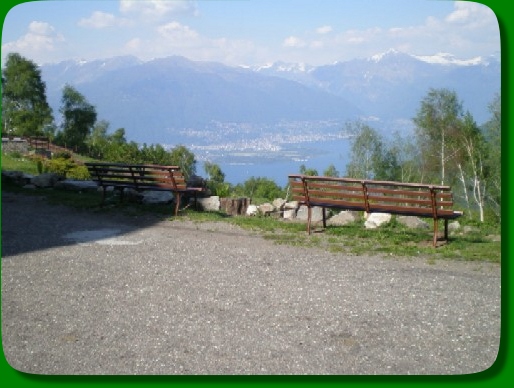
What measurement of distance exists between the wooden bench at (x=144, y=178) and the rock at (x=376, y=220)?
10.8ft

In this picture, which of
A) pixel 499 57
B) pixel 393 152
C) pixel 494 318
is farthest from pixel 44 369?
pixel 393 152

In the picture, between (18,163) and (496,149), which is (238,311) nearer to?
(496,149)

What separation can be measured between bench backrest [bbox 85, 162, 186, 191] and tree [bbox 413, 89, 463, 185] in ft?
61.8

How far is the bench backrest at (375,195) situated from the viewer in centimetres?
865

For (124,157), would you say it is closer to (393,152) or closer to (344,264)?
(344,264)

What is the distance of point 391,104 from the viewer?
8056 centimetres

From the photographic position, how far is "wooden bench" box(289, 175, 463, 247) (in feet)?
28.4

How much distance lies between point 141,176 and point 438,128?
84.6 ft

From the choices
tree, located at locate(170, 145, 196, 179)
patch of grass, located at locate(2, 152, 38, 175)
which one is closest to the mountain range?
tree, located at locate(170, 145, 196, 179)

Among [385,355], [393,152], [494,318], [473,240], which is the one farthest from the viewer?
[393,152]

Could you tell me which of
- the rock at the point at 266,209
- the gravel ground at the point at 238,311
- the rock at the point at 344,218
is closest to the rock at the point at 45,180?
the rock at the point at 266,209

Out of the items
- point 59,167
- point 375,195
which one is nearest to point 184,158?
point 59,167

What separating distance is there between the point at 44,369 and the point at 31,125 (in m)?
35.0

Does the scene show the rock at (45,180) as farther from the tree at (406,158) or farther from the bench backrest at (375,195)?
the tree at (406,158)
